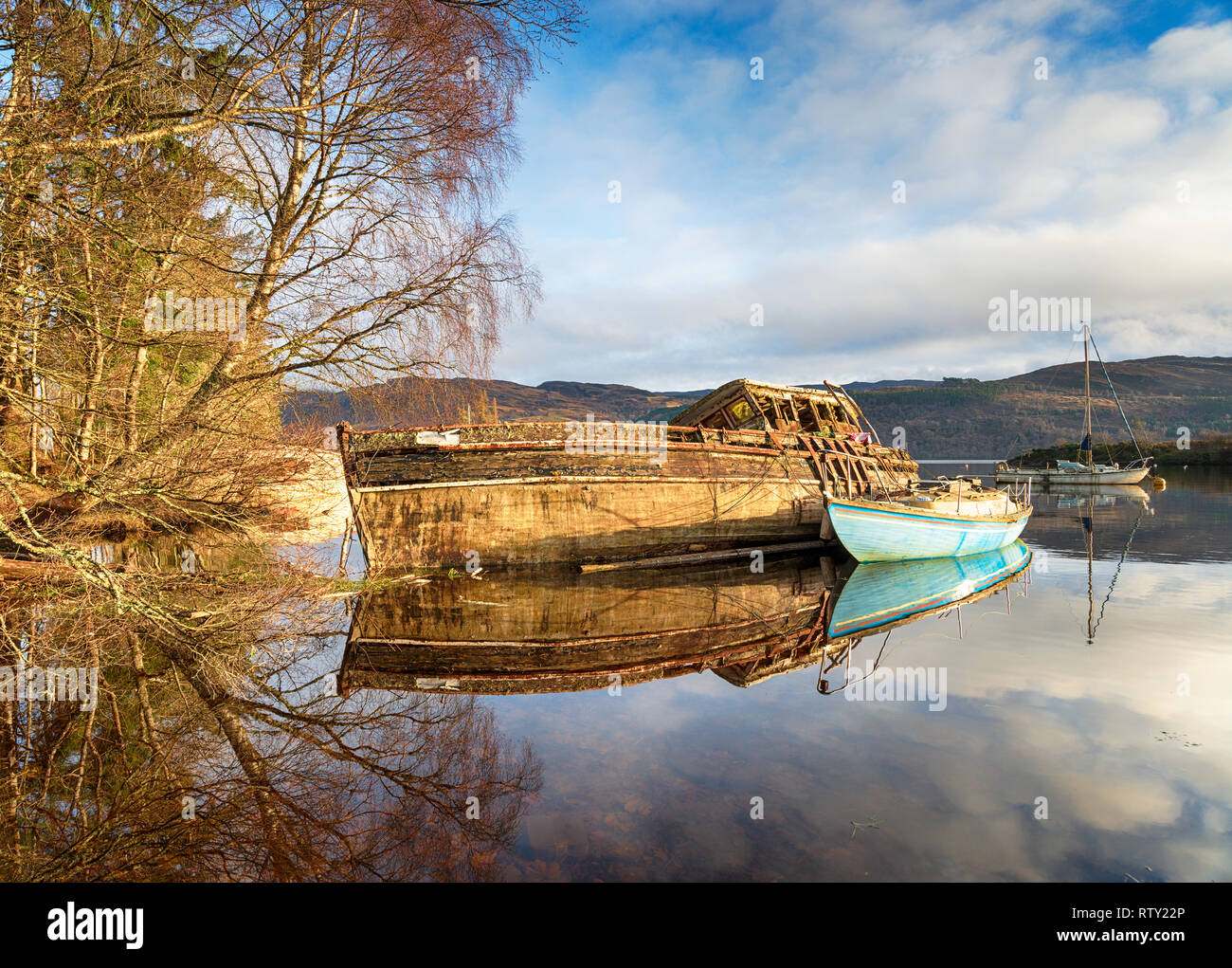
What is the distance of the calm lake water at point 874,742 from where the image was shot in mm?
3789

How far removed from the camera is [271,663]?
734 cm

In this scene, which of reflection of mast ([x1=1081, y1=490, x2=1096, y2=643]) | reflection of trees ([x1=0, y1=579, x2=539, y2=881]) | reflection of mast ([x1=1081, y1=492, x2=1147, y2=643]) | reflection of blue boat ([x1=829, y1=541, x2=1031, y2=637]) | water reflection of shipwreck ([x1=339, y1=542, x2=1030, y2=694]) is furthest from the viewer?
reflection of blue boat ([x1=829, y1=541, x2=1031, y2=637])

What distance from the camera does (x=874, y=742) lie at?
5.50m

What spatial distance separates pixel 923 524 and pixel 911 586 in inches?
91.3

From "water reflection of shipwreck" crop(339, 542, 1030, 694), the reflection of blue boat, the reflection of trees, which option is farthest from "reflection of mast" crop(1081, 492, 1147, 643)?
the reflection of trees

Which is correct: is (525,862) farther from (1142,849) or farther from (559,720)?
(1142,849)

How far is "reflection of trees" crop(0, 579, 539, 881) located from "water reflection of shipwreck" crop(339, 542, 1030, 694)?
94cm

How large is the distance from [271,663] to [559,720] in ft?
11.7

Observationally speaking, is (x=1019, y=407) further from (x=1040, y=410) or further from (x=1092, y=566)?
(x=1092, y=566)

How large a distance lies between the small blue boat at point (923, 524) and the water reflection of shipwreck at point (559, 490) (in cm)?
243

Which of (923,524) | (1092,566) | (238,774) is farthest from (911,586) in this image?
(238,774)

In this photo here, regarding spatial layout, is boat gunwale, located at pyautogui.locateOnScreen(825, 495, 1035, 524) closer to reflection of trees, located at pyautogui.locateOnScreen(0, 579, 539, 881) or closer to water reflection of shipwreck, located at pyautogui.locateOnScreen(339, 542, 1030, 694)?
water reflection of shipwreck, located at pyautogui.locateOnScreen(339, 542, 1030, 694)

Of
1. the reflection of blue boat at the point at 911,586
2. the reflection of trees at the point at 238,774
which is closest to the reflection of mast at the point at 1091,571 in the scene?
the reflection of blue boat at the point at 911,586

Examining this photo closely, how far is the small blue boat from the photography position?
1390 cm
